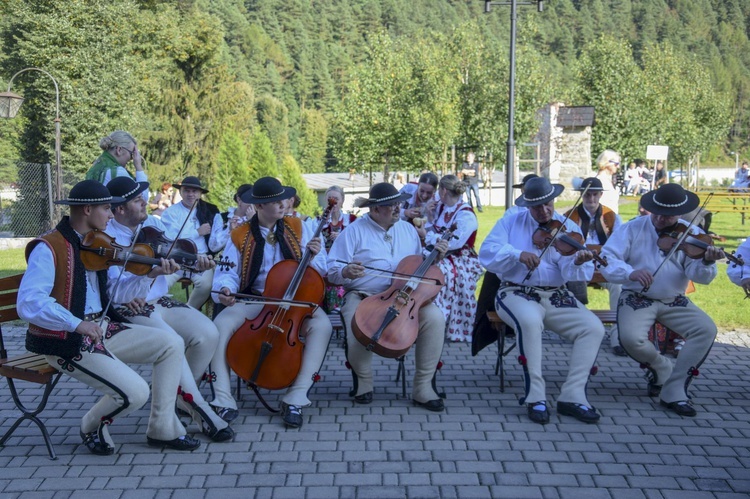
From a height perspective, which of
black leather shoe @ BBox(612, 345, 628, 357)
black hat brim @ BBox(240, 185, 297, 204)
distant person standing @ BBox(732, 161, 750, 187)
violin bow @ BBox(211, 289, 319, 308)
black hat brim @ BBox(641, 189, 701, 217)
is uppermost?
black hat brim @ BBox(240, 185, 297, 204)

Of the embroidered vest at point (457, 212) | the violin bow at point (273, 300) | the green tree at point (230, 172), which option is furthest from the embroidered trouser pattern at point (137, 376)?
the green tree at point (230, 172)

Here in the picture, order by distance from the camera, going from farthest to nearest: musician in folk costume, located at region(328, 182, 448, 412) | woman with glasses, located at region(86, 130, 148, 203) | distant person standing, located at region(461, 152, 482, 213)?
distant person standing, located at region(461, 152, 482, 213), woman with glasses, located at region(86, 130, 148, 203), musician in folk costume, located at region(328, 182, 448, 412)

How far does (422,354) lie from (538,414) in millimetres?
942

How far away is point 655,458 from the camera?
15.8 ft

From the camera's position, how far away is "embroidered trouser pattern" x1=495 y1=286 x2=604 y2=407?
567 centimetres

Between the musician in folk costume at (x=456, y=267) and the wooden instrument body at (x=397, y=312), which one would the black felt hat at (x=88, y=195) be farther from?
the musician in folk costume at (x=456, y=267)

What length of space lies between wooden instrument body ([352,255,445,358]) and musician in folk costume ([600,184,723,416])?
1365 millimetres

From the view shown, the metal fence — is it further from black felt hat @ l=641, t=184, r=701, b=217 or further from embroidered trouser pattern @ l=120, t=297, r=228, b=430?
black felt hat @ l=641, t=184, r=701, b=217

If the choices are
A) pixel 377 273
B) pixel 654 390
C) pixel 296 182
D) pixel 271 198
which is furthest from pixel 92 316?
pixel 296 182

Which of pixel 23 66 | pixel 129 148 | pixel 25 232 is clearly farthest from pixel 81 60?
pixel 129 148

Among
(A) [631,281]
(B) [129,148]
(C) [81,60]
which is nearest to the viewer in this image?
(A) [631,281]

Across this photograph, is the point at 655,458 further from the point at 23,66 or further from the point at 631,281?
the point at 23,66

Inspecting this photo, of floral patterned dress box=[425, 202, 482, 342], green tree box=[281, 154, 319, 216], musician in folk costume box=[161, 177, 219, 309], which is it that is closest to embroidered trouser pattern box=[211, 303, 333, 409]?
musician in folk costume box=[161, 177, 219, 309]

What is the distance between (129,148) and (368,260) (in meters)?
2.64
